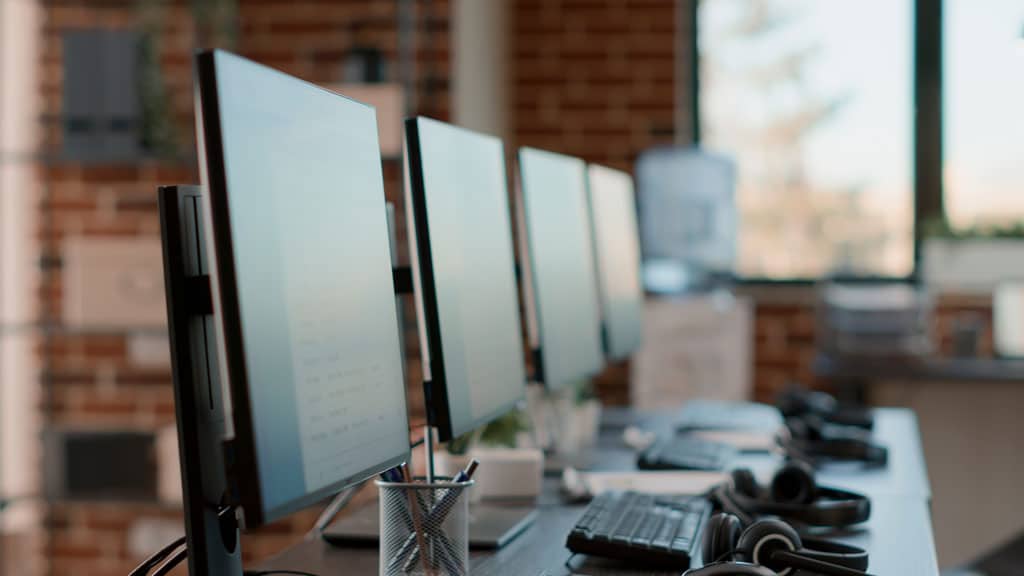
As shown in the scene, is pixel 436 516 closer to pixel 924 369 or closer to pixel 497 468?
pixel 497 468

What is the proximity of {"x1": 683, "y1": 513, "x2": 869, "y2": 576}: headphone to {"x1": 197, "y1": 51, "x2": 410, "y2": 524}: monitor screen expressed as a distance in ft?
1.17

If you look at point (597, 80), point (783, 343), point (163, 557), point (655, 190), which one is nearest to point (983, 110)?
point (783, 343)

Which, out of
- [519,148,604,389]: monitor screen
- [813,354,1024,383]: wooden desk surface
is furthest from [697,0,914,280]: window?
[519,148,604,389]: monitor screen

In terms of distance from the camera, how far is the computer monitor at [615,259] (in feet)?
7.81

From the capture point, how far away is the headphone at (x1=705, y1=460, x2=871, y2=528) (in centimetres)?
155

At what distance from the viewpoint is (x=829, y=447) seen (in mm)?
2209

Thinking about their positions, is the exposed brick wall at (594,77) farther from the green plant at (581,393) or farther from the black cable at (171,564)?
the black cable at (171,564)

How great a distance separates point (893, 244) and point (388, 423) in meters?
4.03

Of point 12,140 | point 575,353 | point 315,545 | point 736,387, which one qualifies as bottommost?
point 736,387

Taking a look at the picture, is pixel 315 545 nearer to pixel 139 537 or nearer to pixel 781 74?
pixel 139 537

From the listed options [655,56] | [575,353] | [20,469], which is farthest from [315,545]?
[655,56]

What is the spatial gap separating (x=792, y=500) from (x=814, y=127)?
11.5ft

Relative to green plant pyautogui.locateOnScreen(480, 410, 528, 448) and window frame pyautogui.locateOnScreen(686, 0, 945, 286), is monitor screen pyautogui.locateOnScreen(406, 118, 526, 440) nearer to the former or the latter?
green plant pyautogui.locateOnScreen(480, 410, 528, 448)

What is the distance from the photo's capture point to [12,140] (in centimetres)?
398
